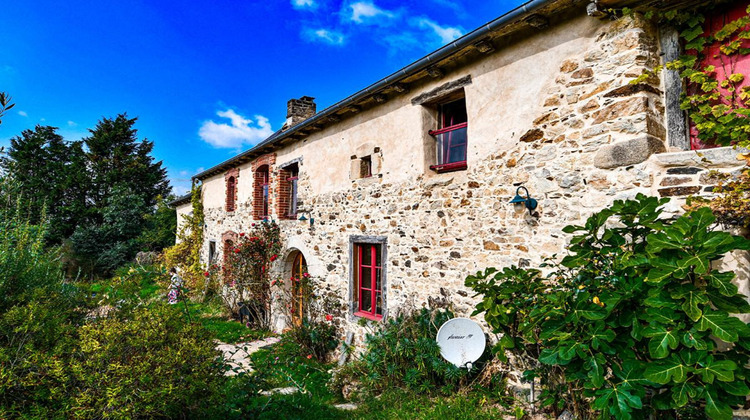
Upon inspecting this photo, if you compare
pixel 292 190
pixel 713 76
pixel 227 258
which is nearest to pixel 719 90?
pixel 713 76

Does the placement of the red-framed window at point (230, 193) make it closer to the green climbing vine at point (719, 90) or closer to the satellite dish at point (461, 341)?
the satellite dish at point (461, 341)

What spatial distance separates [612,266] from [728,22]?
2.32 m

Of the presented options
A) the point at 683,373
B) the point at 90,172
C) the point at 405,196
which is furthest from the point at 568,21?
the point at 90,172

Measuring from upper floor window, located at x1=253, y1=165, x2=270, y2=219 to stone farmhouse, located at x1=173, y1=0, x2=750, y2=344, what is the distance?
2.84 m

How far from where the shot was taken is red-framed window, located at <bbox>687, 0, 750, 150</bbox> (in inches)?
121

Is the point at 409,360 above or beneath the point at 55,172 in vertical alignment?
beneath

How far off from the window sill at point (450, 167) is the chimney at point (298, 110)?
7.73m

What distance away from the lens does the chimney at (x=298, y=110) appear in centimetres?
1208

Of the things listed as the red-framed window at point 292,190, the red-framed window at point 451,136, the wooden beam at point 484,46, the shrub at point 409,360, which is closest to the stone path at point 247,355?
the shrub at point 409,360

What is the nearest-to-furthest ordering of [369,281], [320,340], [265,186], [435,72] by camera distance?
[435,72]
[369,281]
[320,340]
[265,186]

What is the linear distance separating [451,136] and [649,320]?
11.2ft

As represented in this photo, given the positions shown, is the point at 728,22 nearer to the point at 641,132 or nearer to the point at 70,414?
the point at 641,132

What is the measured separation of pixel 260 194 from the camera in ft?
A: 33.7

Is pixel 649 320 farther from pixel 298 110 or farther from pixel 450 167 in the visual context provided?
pixel 298 110
